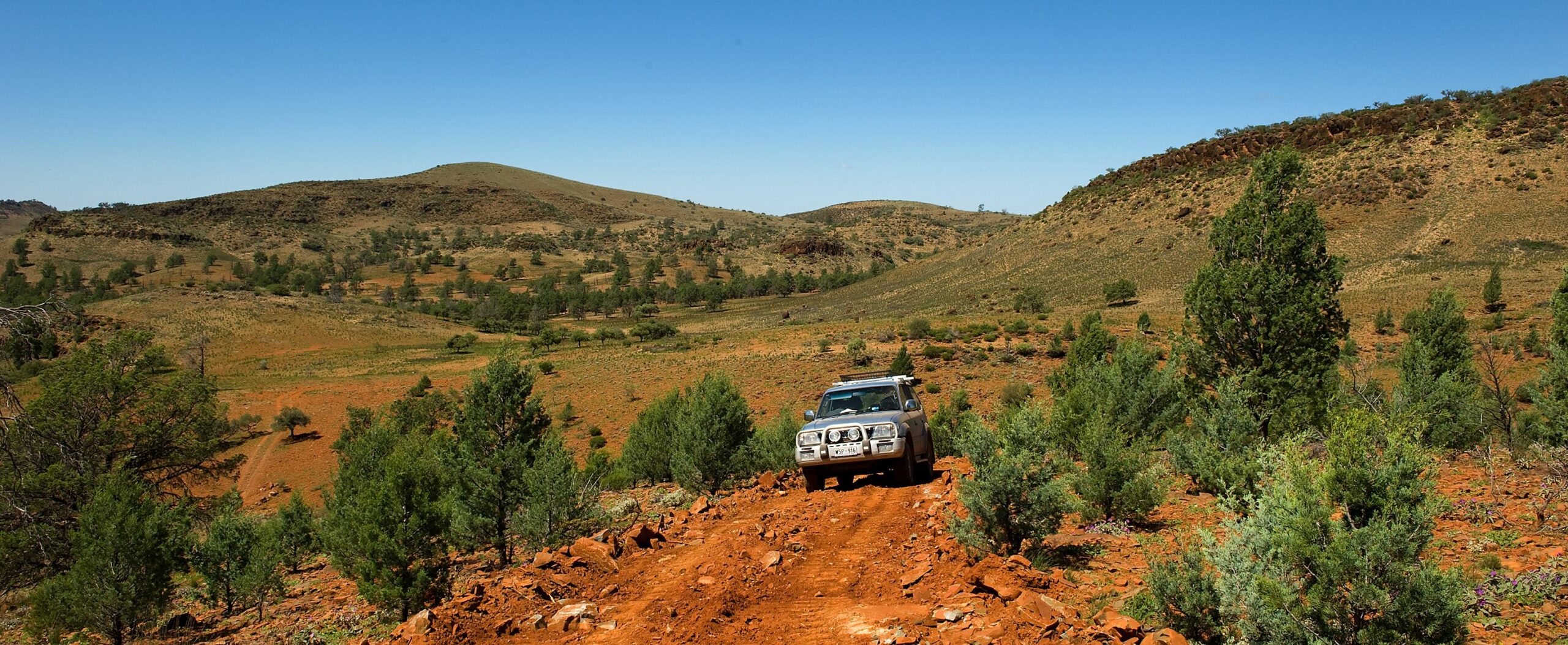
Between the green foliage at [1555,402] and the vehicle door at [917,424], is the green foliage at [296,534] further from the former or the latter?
the green foliage at [1555,402]

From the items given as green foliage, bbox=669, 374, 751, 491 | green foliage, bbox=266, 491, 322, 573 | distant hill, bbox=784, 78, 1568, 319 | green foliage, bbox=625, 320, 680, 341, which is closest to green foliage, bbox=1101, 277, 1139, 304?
distant hill, bbox=784, 78, 1568, 319

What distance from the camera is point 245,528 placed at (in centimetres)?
1497

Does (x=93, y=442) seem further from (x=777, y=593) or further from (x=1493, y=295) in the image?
Result: (x=1493, y=295)

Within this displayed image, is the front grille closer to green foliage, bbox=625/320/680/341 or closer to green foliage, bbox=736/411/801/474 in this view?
green foliage, bbox=736/411/801/474

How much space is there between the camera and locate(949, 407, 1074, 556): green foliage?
24.1ft

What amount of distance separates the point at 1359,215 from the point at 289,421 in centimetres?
8125

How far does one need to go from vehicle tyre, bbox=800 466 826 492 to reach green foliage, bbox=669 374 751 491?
254 inches

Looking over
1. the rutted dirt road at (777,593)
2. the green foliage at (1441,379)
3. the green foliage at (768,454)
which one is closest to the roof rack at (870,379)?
the rutted dirt road at (777,593)

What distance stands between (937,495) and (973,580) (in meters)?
3.80

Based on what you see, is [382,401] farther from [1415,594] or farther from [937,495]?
[1415,594]

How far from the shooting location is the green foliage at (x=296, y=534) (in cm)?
1884

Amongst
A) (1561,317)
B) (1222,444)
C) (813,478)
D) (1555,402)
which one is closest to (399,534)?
(813,478)

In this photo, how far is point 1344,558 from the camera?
4645mm

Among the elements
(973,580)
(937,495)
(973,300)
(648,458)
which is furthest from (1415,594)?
(973,300)
